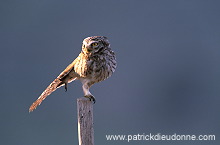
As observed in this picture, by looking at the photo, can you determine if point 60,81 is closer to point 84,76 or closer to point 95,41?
point 84,76

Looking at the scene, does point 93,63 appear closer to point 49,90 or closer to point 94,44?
point 94,44

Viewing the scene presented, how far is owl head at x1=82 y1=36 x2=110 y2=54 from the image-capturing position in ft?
15.5

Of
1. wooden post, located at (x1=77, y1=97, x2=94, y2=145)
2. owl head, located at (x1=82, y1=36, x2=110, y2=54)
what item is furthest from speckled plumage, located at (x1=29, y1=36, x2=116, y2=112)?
wooden post, located at (x1=77, y1=97, x2=94, y2=145)

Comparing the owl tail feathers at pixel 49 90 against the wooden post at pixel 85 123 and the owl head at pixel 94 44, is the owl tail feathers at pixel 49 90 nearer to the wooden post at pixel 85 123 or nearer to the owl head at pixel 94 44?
the owl head at pixel 94 44

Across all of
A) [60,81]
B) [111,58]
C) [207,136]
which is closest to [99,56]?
[111,58]

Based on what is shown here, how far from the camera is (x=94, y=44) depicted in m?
4.77

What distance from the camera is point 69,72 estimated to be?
16.9 ft

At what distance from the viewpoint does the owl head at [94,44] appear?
15.5 feet

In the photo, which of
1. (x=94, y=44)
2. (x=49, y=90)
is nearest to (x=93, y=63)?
(x=94, y=44)

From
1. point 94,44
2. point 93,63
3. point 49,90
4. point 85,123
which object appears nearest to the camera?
point 85,123

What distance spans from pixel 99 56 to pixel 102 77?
235 millimetres

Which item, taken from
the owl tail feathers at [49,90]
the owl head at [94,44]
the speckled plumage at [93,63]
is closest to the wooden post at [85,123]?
the speckled plumage at [93,63]

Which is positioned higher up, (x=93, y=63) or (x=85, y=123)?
(x=93, y=63)

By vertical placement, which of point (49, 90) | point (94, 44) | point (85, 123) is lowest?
point (85, 123)
